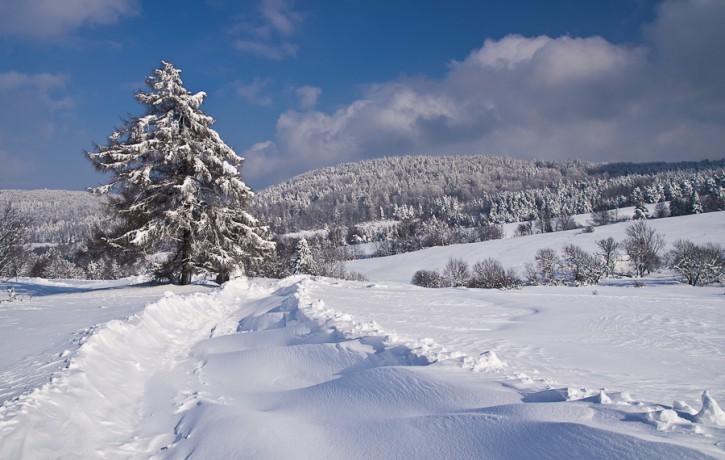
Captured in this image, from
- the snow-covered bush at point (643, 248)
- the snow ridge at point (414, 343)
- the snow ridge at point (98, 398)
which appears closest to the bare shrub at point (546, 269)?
the snow-covered bush at point (643, 248)

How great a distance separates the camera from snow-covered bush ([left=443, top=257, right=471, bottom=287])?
172 ft

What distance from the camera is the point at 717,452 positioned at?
103 inches

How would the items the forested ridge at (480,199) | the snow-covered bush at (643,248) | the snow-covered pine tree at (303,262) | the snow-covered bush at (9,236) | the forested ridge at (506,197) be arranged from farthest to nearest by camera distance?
the forested ridge at (480,199)
the forested ridge at (506,197)
the snow-covered bush at (643,248)
the snow-covered pine tree at (303,262)
the snow-covered bush at (9,236)

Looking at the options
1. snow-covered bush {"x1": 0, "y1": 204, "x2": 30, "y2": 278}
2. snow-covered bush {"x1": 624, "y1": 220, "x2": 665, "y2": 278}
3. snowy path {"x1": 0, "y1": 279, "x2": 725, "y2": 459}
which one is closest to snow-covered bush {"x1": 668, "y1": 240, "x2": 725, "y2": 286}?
snow-covered bush {"x1": 624, "y1": 220, "x2": 665, "y2": 278}

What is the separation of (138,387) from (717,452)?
674 centimetres

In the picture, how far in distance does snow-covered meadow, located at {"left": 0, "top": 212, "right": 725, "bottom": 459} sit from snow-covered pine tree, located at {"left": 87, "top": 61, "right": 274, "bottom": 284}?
236 inches

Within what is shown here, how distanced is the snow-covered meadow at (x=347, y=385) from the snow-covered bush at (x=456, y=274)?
40698 millimetres

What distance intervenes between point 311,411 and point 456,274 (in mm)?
52183

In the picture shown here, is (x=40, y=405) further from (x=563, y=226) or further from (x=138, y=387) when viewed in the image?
(x=563, y=226)

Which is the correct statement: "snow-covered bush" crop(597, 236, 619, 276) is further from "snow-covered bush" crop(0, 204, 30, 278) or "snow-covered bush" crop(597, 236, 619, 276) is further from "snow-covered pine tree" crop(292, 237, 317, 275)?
"snow-covered bush" crop(0, 204, 30, 278)

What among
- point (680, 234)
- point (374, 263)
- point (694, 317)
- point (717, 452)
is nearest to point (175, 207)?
point (717, 452)

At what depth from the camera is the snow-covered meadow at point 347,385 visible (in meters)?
3.45

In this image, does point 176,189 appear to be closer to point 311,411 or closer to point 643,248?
point 311,411

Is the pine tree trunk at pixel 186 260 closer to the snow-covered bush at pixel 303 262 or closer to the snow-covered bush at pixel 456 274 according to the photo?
the snow-covered bush at pixel 303 262
